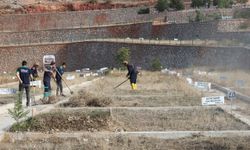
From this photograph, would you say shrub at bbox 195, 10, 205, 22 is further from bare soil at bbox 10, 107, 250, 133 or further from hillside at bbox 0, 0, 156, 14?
bare soil at bbox 10, 107, 250, 133

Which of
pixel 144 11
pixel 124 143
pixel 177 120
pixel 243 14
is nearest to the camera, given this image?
pixel 124 143

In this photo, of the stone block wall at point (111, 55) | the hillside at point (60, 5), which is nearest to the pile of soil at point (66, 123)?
the stone block wall at point (111, 55)

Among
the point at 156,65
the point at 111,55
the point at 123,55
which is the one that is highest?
the point at 123,55

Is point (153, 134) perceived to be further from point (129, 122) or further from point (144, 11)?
point (144, 11)

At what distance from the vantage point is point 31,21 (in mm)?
60781

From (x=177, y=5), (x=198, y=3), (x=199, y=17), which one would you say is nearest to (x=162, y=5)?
(x=177, y=5)

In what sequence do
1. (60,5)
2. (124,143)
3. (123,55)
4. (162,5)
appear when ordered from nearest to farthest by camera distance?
(124,143) → (123,55) → (162,5) → (60,5)

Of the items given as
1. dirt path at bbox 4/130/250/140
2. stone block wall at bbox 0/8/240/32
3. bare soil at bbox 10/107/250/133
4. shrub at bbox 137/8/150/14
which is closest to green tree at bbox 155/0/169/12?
stone block wall at bbox 0/8/240/32

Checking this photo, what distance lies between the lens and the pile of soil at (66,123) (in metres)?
12.8

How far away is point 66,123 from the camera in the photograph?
514 inches

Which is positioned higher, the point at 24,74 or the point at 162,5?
the point at 24,74

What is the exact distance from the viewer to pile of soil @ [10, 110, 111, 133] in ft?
42.0

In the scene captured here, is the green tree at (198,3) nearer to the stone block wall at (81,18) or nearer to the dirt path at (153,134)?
the stone block wall at (81,18)

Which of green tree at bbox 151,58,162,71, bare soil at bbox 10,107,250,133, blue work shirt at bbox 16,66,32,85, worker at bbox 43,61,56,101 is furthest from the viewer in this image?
green tree at bbox 151,58,162,71
